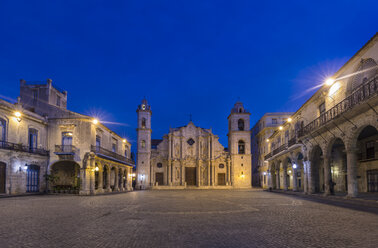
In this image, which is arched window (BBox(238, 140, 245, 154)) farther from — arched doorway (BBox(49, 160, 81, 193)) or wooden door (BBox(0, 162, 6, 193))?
wooden door (BBox(0, 162, 6, 193))

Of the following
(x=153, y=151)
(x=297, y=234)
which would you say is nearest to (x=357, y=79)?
(x=297, y=234)

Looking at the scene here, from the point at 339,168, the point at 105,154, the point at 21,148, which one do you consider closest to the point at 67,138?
the point at 105,154

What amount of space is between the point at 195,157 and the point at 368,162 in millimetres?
38121

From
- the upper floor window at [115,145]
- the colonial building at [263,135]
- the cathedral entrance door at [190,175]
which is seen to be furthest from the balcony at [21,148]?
the colonial building at [263,135]

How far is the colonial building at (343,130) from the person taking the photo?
1709 centimetres

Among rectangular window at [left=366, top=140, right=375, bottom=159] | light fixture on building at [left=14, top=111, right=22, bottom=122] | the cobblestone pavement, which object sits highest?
light fixture on building at [left=14, top=111, right=22, bottom=122]

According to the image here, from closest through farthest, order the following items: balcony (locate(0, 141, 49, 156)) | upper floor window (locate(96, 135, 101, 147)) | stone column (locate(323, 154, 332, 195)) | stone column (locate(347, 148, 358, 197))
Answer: stone column (locate(347, 148, 358, 197)) → stone column (locate(323, 154, 332, 195)) → balcony (locate(0, 141, 49, 156)) → upper floor window (locate(96, 135, 101, 147))

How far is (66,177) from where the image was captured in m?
33.9

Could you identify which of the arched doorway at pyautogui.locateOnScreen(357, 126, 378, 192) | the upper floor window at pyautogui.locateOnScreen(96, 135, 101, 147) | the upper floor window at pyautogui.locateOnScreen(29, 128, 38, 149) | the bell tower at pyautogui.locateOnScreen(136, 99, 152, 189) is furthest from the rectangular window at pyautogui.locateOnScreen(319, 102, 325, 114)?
the bell tower at pyautogui.locateOnScreen(136, 99, 152, 189)

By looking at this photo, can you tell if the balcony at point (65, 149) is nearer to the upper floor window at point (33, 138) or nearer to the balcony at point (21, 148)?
the balcony at point (21, 148)

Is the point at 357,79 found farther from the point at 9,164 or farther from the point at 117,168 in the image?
the point at 117,168

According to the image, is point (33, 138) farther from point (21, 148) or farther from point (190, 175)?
point (190, 175)

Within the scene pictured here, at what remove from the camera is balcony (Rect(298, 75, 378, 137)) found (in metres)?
15.3

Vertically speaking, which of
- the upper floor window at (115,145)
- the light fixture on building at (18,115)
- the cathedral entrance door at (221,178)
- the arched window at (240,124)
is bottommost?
the cathedral entrance door at (221,178)
